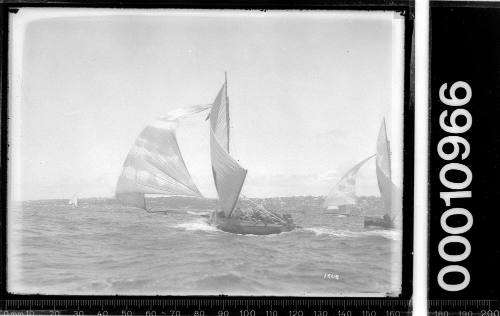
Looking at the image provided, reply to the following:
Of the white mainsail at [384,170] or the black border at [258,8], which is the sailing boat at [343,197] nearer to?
the white mainsail at [384,170]

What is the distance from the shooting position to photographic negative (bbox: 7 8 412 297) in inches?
72.5

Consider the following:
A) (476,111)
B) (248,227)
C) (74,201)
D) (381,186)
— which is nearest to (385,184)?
(381,186)

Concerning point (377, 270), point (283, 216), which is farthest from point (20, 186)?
point (377, 270)

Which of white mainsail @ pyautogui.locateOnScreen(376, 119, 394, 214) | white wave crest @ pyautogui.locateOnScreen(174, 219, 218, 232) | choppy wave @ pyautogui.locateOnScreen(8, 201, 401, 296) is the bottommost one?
choppy wave @ pyautogui.locateOnScreen(8, 201, 401, 296)

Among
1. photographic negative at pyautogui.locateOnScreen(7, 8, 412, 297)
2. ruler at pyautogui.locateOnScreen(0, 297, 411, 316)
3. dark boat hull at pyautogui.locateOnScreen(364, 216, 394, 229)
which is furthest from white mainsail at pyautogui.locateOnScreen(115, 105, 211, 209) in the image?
dark boat hull at pyautogui.locateOnScreen(364, 216, 394, 229)

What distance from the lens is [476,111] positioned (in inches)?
72.1

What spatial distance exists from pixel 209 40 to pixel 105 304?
99 cm

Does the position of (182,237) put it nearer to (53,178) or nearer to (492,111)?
(53,178)

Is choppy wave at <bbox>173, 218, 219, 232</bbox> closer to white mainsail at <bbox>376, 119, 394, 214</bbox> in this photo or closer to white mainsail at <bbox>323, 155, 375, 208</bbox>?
white mainsail at <bbox>323, 155, 375, 208</bbox>

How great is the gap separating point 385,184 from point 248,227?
508mm

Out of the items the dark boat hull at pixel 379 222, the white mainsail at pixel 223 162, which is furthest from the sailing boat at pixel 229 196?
the dark boat hull at pixel 379 222

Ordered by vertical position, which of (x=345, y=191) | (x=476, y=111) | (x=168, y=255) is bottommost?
(x=168, y=255)

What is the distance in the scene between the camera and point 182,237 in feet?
6.05

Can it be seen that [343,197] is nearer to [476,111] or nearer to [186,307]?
[476,111]
